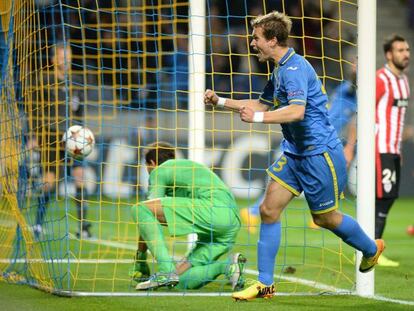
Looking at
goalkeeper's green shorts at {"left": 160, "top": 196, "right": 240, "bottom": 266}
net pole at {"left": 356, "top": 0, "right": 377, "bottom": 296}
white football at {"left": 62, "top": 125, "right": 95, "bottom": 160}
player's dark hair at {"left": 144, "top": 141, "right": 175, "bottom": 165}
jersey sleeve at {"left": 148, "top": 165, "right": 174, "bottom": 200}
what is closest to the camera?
net pole at {"left": 356, "top": 0, "right": 377, "bottom": 296}

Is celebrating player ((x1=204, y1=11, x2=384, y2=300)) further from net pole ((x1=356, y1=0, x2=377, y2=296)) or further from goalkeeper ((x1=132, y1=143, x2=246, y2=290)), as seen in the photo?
goalkeeper ((x1=132, y1=143, x2=246, y2=290))

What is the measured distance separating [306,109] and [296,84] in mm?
279

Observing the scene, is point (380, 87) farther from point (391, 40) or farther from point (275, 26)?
point (275, 26)

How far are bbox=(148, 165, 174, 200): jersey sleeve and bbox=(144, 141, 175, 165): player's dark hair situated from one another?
0.19 metres

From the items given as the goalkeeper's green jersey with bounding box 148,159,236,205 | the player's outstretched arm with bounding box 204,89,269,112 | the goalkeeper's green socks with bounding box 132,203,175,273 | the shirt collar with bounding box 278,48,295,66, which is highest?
the shirt collar with bounding box 278,48,295,66

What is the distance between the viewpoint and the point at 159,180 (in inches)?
292

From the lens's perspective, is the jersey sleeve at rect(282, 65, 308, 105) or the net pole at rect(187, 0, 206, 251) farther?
the net pole at rect(187, 0, 206, 251)

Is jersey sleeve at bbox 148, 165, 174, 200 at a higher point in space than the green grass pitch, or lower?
higher

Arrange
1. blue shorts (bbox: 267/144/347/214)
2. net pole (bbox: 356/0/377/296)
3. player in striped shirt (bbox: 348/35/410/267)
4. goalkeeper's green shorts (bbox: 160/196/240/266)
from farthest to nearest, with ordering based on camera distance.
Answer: player in striped shirt (bbox: 348/35/410/267) → goalkeeper's green shorts (bbox: 160/196/240/266) → net pole (bbox: 356/0/377/296) → blue shorts (bbox: 267/144/347/214)

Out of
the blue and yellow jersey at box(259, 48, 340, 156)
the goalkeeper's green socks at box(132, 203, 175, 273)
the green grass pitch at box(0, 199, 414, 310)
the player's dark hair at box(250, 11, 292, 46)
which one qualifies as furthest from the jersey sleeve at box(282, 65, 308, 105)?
the goalkeeper's green socks at box(132, 203, 175, 273)

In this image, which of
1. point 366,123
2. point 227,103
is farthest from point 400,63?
point 227,103

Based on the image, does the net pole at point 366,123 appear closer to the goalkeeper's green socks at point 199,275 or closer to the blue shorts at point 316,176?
the blue shorts at point 316,176

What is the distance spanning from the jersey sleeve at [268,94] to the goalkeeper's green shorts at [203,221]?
3.58ft

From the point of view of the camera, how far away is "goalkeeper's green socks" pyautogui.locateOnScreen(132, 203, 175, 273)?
7078 millimetres
